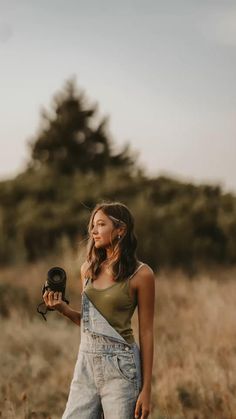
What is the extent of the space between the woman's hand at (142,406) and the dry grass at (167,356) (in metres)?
1.70

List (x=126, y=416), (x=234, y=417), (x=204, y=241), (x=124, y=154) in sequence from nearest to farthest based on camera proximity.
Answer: (x=126, y=416)
(x=234, y=417)
(x=204, y=241)
(x=124, y=154)

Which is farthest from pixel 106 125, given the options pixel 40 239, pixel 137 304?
pixel 137 304

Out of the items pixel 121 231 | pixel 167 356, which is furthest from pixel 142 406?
pixel 167 356

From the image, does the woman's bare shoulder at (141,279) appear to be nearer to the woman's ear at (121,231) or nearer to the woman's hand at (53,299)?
the woman's ear at (121,231)

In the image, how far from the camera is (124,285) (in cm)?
314

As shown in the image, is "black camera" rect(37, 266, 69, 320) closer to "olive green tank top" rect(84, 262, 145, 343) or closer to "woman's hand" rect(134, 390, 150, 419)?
"olive green tank top" rect(84, 262, 145, 343)

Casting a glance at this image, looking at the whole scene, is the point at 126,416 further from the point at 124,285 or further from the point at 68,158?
→ the point at 68,158

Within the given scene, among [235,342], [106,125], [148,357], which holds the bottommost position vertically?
[148,357]

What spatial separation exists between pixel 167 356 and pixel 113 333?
4020 mm

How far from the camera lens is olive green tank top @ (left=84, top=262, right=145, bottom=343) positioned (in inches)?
123

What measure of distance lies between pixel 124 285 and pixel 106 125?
2474cm

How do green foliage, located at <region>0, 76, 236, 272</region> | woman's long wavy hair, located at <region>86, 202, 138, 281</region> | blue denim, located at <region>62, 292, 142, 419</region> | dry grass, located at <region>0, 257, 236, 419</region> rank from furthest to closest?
green foliage, located at <region>0, 76, 236, 272</region> → dry grass, located at <region>0, 257, 236, 419</region> → woman's long wavy hair, located at <region>86, 202, 138, 281</region> → blue denim, located at <region>62, 292, 142, 419</region>

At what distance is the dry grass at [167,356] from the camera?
5.61m

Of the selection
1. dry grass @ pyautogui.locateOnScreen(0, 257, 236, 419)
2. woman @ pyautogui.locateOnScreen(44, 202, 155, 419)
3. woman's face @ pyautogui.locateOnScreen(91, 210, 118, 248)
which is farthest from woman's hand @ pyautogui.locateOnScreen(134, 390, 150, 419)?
dry grass @ pyautogui.locateOnScreen(0, 257, 236, 419)
